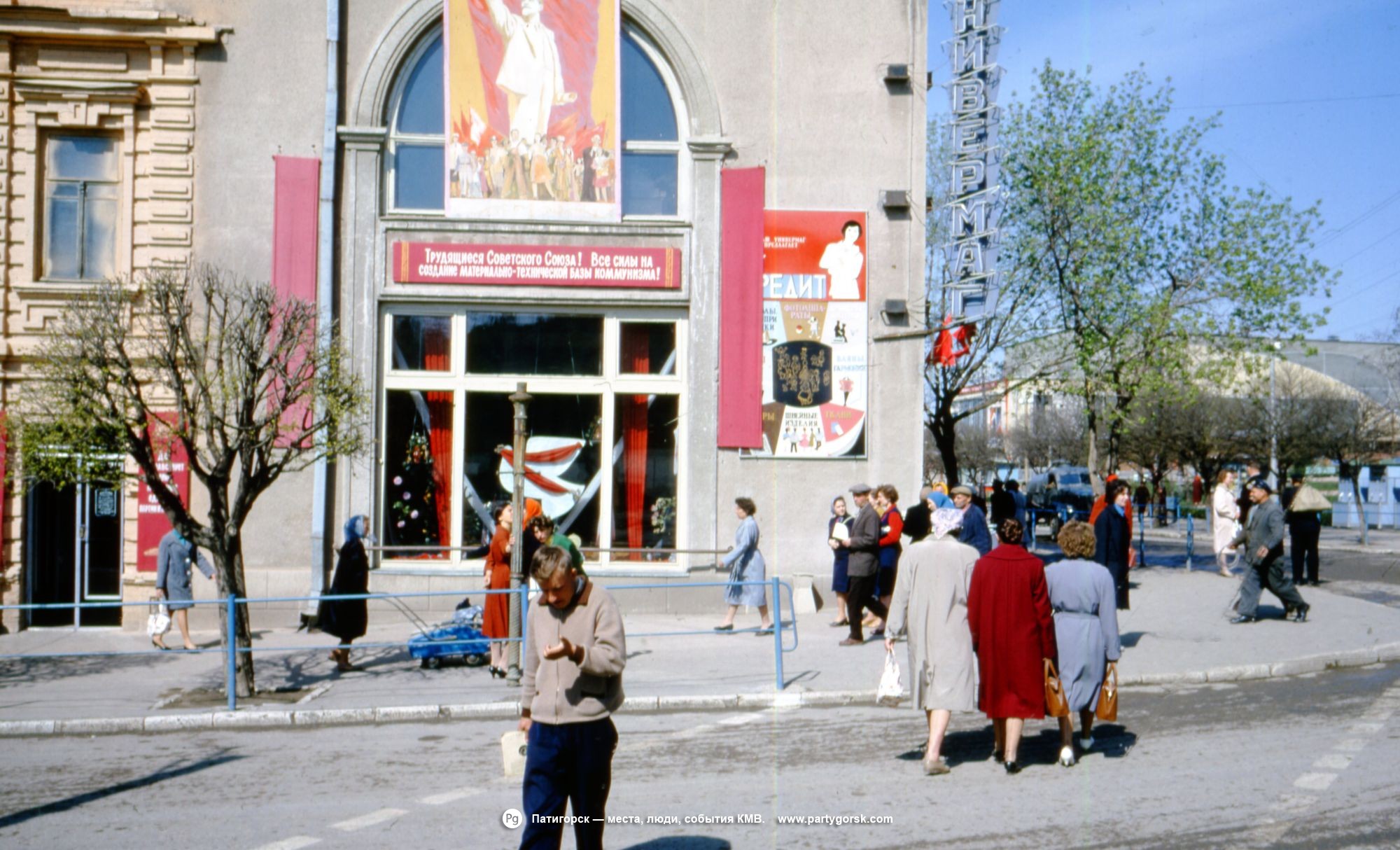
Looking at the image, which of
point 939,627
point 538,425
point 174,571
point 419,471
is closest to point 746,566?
point 538,425

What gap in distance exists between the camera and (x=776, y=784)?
802 cm

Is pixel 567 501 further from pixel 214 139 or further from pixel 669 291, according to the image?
pixel 214 139

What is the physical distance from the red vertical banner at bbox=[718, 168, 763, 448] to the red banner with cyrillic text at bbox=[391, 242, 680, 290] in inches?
31.8

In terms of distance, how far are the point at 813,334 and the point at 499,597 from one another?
22.6 feet

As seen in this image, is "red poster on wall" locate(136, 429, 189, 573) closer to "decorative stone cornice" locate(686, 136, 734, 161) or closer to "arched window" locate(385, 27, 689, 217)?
"arched window" locate(385, 27, 689, 217)

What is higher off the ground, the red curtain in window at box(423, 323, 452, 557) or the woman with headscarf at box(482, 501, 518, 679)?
the red curtain in window at box(423, 323, 452, 557)

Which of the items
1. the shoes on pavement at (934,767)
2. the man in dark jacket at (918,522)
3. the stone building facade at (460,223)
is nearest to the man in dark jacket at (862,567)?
the man in dark jacket at (918,522)

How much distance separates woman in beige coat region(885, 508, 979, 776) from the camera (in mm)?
8070

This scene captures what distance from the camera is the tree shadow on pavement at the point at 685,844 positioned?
6578 mm

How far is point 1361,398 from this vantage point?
49.2 meters

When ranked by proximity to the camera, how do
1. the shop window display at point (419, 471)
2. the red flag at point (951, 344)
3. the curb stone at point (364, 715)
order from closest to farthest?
the curb stone at point (364, 715) < the shop window display at point (419, 471) < the red flag at point (951, 344)

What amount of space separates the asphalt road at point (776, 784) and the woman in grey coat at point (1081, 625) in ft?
1.63

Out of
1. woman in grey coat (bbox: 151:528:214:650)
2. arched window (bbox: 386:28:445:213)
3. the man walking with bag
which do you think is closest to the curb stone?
woman in grey coat (bbox: 151:528:214:650)

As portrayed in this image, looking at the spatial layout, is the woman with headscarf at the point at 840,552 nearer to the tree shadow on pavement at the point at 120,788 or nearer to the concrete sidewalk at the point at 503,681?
the concrete sidewalk at the point at 503,681
